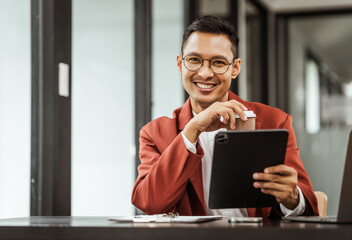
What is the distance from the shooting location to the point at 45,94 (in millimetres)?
2271

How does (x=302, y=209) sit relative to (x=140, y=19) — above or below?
below

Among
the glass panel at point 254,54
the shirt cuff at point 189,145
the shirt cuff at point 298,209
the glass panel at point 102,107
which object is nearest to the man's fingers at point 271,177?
the shirt cuff at point 298,209


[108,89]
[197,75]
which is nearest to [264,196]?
[197,75]

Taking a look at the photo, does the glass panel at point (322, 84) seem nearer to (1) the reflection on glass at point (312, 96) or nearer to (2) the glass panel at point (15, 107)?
(1) the reflection on glass at point (312, 96)

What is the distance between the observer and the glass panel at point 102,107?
268 centimetres

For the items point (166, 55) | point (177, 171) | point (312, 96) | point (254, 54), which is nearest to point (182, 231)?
point (177, 171)

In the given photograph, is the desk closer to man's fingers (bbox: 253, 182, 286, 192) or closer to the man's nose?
man's fingers (bbox: 253, 182, 286, 192)

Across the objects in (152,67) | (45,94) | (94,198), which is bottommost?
(94,198)

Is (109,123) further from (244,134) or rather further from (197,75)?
(244,134)

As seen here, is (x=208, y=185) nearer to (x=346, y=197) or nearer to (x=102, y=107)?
(x=346, y=197)

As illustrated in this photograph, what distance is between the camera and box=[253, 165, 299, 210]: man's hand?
1.46m

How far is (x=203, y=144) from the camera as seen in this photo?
197 centimetres

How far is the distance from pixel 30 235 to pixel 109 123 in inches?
72.8

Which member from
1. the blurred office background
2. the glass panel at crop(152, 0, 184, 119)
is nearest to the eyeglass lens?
the blurred office background
